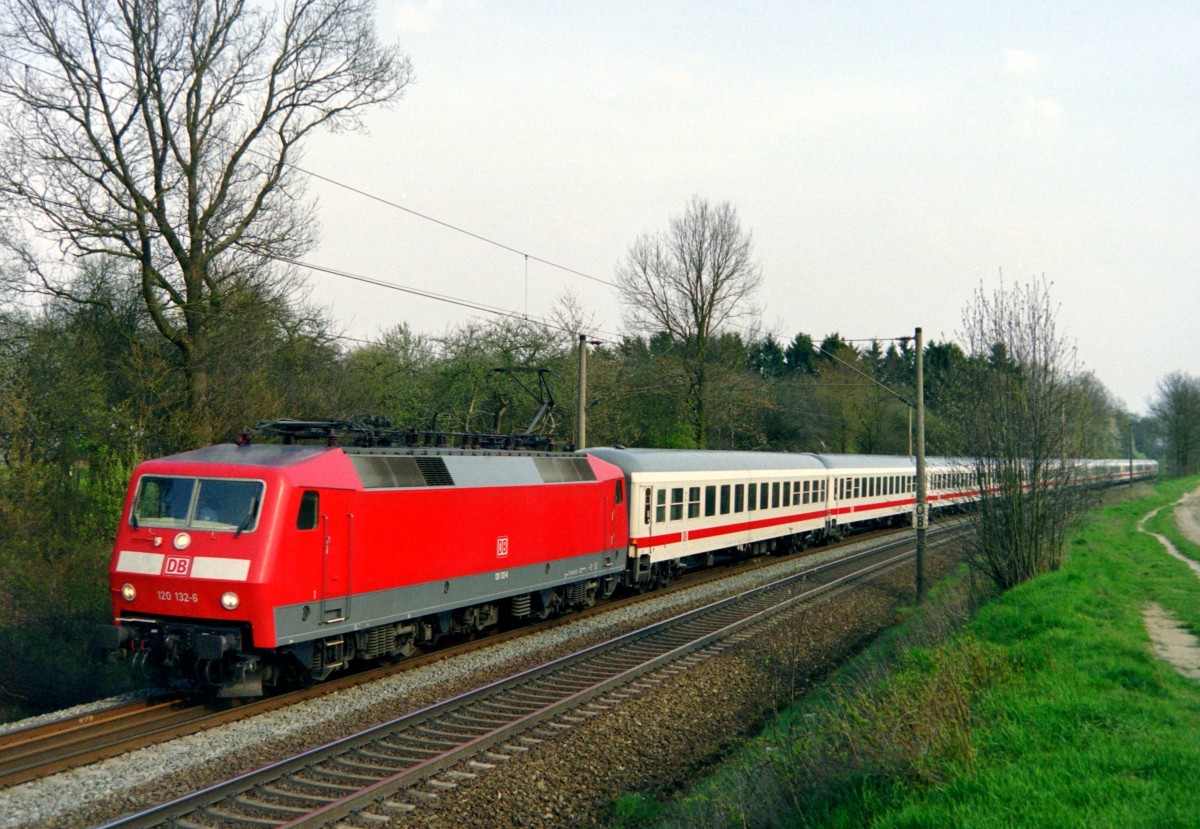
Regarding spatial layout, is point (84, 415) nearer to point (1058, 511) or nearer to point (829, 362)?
point (1058, 511)

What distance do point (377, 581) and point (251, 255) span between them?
12.9 m

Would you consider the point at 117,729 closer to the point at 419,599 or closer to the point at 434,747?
the point at 434,747

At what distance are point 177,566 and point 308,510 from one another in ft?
4.99

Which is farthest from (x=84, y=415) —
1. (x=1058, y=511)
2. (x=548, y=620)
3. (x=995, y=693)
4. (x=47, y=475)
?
(x=1058, y=511)

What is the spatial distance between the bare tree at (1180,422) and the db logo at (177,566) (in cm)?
8874

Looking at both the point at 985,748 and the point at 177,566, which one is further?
the point at 177,566

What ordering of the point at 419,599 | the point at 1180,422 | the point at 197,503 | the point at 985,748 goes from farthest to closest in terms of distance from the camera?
the point at 1180,422 < the point at 419,599 < the point at 197,503 < the point at 985,748

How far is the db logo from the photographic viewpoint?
10.6 meters

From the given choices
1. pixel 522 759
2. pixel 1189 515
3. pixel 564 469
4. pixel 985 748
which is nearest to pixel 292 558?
pixel 522 759

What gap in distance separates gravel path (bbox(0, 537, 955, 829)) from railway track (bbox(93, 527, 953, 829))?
38 cm

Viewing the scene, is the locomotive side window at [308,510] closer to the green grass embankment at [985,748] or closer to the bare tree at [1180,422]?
the green grass embankment at [985,748]

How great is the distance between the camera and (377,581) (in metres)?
12.0

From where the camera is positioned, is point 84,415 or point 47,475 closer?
point 47,475

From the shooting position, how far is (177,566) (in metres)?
10.6
